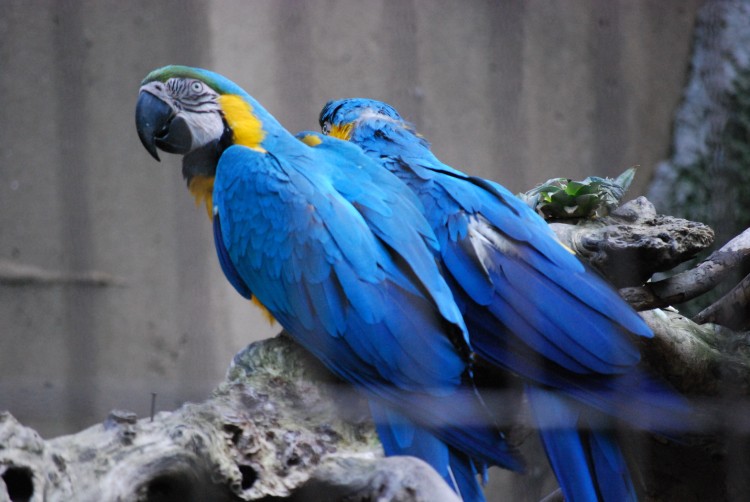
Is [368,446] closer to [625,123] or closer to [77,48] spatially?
[77,48]

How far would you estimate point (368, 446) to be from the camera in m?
1.20

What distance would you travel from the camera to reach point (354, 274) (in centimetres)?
126

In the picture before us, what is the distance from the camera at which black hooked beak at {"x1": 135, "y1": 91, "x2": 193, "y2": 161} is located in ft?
5.18

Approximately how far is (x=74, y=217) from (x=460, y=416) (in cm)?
109

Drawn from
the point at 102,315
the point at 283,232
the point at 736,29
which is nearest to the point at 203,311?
the point at 102,315

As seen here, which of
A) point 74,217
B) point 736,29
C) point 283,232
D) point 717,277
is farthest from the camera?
point 736,29

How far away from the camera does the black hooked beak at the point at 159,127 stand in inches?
62.1

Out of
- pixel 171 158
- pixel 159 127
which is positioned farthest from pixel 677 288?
pixel 171 158

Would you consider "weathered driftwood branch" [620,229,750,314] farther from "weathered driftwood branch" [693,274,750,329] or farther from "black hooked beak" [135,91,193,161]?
"black hooked beak" [135,91,193,161]

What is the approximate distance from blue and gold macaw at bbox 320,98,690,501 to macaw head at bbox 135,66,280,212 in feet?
1.11

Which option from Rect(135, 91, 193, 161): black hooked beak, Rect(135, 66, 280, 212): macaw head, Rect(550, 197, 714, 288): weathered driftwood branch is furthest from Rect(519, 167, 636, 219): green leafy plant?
Rect(135, 91, 193, 161): black hooked beak

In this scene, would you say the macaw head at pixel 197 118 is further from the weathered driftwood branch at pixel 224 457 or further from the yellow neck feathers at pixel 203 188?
the weathered driftwood branch at pixel 224 457

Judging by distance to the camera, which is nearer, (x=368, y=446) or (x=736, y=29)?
(x=368, y=446)

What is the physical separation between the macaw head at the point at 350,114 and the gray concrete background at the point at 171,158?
0.24m
